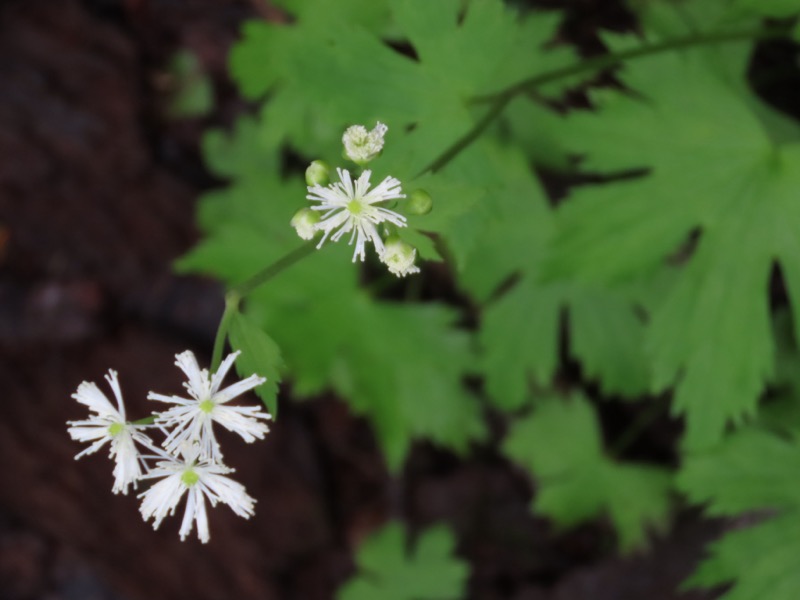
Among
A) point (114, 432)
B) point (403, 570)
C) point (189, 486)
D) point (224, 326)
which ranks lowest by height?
point (189, 486)

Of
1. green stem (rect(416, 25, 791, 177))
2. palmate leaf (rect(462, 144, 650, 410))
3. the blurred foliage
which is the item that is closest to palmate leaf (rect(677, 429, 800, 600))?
the blurred foliage

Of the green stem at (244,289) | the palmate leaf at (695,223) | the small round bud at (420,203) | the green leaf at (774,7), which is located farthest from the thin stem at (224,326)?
the green leaf at (774,7)

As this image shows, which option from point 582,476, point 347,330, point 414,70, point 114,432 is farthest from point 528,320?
point 114,432

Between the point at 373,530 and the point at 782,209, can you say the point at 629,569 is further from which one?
the point at 782,209

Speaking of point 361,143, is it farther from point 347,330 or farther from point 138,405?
point 138,405

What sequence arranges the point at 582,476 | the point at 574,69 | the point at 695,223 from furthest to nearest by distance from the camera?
the point at 582,476 → the point at 695,223 → the point at 574,69

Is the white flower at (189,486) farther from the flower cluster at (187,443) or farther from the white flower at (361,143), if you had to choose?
the white flower at (361,143)

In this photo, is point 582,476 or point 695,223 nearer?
point 695,223
